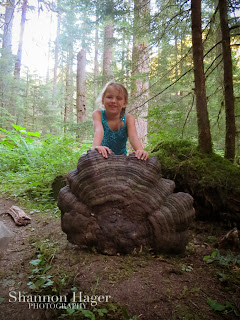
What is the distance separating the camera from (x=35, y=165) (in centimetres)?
626

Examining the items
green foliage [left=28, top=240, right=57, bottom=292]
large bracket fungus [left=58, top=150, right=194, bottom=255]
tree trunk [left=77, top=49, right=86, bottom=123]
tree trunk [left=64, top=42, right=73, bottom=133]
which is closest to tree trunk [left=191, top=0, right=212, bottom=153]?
large bracket fungus [left=58, top=150, right=194, bottom=255]

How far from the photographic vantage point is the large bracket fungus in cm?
203

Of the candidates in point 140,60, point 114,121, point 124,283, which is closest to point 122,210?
point 124,283

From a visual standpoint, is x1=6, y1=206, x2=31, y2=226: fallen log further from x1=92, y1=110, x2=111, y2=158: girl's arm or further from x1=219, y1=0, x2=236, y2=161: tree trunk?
x1=219, y1=0, x2=236, y2=161: tree trunk

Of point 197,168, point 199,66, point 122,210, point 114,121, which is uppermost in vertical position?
point 199,66

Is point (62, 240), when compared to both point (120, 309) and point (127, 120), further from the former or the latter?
point (127, 120)

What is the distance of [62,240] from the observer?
250 cm

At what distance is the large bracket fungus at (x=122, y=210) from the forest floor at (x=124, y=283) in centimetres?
14

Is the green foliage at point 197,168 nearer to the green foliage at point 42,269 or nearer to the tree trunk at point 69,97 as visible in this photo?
the green foliage at point 42,269

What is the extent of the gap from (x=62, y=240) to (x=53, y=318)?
1.18m

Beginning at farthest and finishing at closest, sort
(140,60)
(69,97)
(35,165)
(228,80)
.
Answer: (69,97), (35,165), (140,60), (228,80)

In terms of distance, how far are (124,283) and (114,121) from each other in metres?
2.50

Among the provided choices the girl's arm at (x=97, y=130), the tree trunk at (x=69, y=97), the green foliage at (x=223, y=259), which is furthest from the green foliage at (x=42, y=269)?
the tree trunk at (x=69, y=97)

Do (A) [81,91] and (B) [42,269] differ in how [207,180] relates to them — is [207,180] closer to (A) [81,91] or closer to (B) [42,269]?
(B) [42,269]
